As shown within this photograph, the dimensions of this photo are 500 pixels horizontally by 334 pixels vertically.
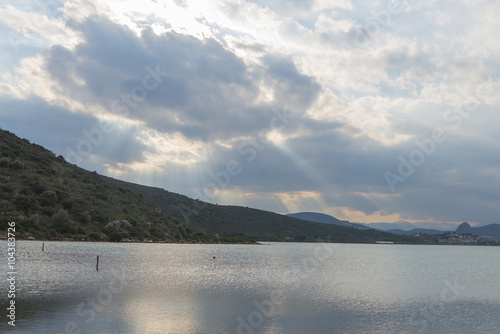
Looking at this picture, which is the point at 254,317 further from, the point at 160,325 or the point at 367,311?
the point at 367,311

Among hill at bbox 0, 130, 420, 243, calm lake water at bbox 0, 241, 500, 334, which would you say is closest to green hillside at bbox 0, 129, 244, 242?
hill at bbox 0, 130, 420, 243

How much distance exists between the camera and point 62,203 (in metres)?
126

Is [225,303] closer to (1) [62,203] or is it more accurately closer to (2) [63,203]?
(1) [62,203]

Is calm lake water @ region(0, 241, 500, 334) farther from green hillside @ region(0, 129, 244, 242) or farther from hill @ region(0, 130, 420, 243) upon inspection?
green hillside @ region(0, 129, 244, 242)

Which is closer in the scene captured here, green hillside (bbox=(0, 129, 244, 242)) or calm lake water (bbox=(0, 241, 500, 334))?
calm lake water (bbox=(0, 241, 500, 334))

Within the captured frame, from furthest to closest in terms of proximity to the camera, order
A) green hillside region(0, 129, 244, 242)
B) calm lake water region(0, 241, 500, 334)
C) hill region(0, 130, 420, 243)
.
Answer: hill region(0, 130, 420, 243)
green hillside region(0, 129, 244, 242)
calm lake water region(0, 241, 500, 334)

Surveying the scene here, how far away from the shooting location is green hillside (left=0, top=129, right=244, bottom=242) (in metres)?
112

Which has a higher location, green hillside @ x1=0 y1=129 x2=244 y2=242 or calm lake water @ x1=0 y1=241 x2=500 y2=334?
green hillside @ x1=0 y1=129 x2=244 y2=242

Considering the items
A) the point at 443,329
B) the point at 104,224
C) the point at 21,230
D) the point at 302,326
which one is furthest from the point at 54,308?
the point at 104,224

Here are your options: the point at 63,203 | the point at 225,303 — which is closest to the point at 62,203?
the point at 63,203

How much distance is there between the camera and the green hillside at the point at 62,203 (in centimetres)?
11175

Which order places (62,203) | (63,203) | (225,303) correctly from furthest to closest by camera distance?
1. (63,203)
2. (62,203)
3. (225,303)

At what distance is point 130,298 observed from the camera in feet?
139

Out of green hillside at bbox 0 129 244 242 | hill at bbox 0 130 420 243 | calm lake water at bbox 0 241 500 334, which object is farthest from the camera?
hill at bbox 0 130 420 243
